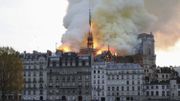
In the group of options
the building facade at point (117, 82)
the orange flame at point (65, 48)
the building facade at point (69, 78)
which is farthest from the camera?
the orange flame at point (65, 48)

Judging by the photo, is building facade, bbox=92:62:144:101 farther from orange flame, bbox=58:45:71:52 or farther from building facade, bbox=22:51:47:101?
orange flame, bbox=58:45:71:52

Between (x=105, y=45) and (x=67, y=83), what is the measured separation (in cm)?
3097

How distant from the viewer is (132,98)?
452ft

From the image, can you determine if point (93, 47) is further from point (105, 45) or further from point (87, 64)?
point (87, 64)

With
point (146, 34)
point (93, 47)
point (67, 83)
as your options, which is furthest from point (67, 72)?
point (146, 34)

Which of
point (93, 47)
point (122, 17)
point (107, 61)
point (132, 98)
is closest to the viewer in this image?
point (132, 98)

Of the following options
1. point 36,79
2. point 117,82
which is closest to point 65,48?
point 36,79

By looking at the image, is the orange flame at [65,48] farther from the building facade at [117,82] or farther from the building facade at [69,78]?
the building facade at [117,82]

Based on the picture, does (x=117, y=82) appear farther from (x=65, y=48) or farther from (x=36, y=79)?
(x=65, y=48)

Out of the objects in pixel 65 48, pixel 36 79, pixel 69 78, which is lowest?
pixel 36 79

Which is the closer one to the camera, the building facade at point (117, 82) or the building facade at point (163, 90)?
the building facade at point (163, 90)

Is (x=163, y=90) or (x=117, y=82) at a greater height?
(x=117, y=82)

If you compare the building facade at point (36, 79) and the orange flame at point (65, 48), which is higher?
the orange flame at point (65, 48)

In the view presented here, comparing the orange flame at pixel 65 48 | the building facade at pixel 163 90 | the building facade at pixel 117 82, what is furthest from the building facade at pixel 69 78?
the orange flame at pixel 65 48
